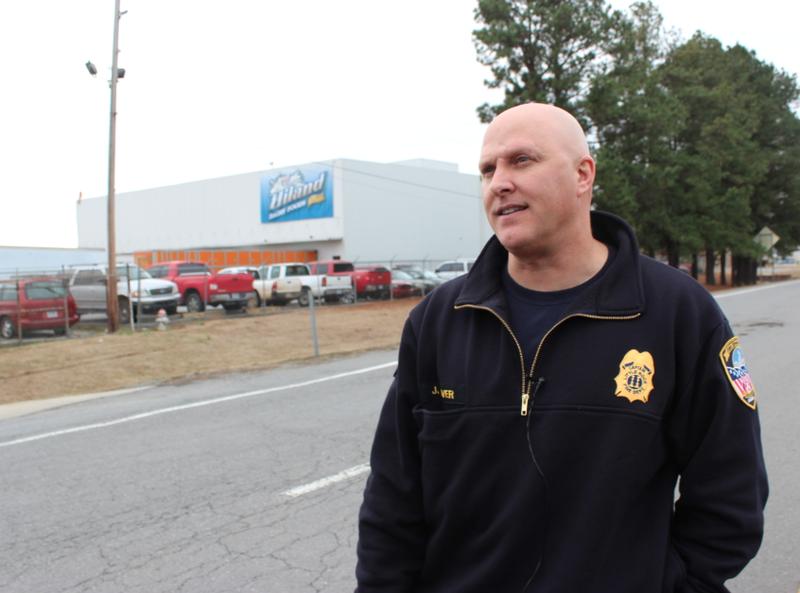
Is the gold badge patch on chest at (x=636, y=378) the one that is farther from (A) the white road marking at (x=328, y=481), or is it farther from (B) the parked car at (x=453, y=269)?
(B) the parked car at (x=453, y=269)

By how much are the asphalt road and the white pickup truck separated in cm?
1697

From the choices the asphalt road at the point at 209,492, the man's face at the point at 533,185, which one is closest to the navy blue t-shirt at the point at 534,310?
the man's face at the point at 533,185

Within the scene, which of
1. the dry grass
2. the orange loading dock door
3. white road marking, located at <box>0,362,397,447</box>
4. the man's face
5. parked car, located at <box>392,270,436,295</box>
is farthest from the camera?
the orange loading dock door

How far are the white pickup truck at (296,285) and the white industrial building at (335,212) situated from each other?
723 inches

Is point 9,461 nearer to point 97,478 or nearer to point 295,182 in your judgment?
point 97,478

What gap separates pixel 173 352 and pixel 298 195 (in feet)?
115

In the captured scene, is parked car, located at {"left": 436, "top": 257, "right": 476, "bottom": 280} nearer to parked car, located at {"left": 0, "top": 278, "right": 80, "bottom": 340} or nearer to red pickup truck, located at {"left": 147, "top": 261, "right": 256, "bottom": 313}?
red pickup truck, located at {"left": 147, "top": 261, "right": 256, "bottom": 313}

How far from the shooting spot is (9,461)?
631 centimetres

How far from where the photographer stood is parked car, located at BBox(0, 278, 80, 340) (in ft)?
56.0

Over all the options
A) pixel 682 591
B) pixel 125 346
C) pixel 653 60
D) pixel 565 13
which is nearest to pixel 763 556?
pixel 682 591

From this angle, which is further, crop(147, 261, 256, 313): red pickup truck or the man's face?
crop(147, 261, 256, 313): red pickup truck

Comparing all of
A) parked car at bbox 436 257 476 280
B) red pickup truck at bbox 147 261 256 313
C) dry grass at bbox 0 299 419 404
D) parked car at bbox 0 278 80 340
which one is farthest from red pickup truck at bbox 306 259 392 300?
parked car at bbox 0 278 80 340

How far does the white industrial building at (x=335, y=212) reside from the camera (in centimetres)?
4681

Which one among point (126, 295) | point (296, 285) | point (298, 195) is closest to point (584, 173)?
point (126, 295)
